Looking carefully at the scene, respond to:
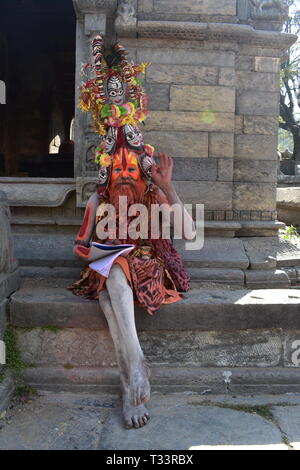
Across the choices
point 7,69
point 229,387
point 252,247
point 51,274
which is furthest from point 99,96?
point 7,69

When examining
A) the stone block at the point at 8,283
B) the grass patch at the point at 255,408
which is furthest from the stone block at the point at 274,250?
the stone block at the point at 8,283

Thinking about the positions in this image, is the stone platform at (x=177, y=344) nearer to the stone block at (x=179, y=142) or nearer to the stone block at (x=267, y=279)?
the stone block at (x=267, y=279)

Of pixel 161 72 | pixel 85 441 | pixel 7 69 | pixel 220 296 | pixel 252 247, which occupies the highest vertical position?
pixel 7 69

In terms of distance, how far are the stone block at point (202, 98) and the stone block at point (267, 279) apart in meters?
1.67

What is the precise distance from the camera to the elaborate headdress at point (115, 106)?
3.32 m

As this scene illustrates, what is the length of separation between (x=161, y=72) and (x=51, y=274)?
7.42 feet

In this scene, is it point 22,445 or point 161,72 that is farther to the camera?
point 161,72

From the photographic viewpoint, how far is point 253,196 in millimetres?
4469

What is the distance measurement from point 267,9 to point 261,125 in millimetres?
1168

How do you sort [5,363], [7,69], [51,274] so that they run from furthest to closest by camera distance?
[7,69] < [51,274] < [5,363]

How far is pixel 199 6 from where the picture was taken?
4.28 metres

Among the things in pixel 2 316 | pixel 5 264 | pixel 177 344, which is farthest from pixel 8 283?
pixel 177 344

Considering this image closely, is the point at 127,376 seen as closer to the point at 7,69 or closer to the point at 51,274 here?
the point at 51,274

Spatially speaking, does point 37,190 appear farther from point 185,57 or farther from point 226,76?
point 226,76
